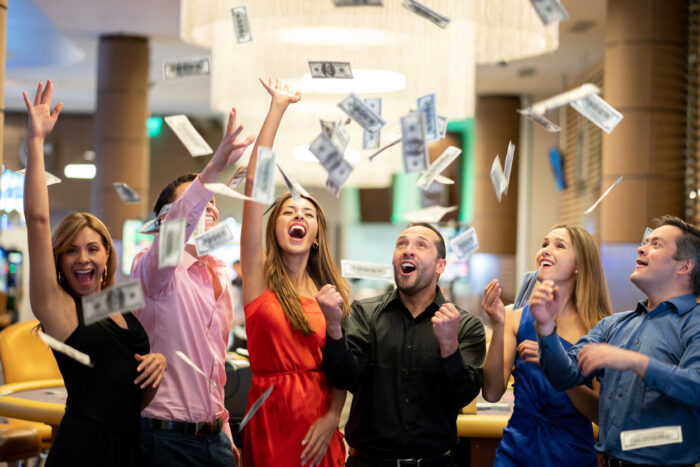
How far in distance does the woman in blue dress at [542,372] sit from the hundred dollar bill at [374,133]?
711 mm

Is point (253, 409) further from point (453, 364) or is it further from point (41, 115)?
point (41, 115)

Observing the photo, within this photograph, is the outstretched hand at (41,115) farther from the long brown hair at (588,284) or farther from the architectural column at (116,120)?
the architectural column at (116,120)

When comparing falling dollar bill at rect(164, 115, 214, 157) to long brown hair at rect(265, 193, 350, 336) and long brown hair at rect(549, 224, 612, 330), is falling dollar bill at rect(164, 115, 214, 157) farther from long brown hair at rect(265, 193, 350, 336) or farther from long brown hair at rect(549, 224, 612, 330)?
long brown hair at rect(549, 224, 612, 330)

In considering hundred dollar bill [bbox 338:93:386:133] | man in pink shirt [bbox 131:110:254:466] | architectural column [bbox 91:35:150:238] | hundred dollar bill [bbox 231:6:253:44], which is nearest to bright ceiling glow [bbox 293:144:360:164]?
hundred dollar bill [bbox 231:6:253:44]

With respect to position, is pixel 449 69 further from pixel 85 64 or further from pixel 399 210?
pixel 399 210

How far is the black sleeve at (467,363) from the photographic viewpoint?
2.51 meters

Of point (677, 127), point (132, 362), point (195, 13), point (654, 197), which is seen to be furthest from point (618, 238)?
point (132, 362)

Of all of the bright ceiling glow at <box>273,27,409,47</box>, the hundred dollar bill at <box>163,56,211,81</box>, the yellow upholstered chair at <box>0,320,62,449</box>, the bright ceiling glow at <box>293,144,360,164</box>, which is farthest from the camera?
the bright ceiling glow at <box>293,144,360,164</box>

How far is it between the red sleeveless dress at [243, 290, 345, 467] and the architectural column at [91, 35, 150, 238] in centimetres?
857

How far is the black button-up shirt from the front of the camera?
2.56m

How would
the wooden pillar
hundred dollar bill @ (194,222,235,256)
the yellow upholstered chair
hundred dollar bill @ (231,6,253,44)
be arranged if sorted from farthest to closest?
the wooden pillar
the yellow upholstered chair
hundred dollar bill @ (231,6,253,44)
hundred dollar bill @ (194,222,235,256)

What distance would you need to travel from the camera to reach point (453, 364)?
2502mm

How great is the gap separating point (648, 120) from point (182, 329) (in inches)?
217

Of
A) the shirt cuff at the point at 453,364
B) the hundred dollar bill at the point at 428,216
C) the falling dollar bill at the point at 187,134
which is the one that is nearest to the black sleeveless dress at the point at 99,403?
the falling dollar bill at the point at 187,134
